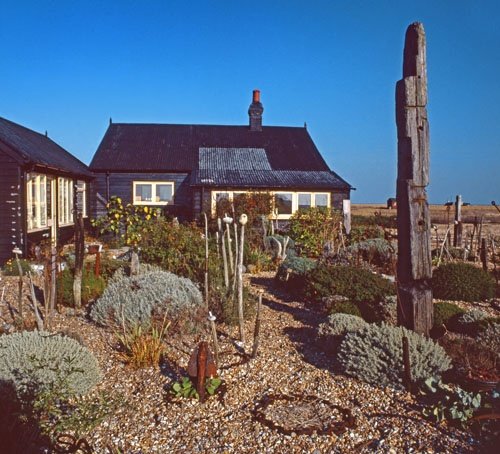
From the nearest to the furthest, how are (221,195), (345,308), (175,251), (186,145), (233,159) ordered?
(345,308) < (175,251) < (221,195) < (233,159) < (186,145)

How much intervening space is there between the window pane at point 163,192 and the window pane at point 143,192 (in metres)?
0.32

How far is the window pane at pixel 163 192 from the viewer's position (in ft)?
75.9

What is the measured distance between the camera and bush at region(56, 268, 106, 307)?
7.76m

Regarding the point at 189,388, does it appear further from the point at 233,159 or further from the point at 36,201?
the point at 233,159

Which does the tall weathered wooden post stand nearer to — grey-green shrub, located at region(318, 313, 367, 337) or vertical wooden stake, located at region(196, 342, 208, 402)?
grey-green shrub, located at region(318, 313, 367, 337)

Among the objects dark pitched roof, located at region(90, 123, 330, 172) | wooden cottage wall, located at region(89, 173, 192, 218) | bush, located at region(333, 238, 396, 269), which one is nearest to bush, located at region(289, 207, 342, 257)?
bush, located at region(333, 238, 396, 269)

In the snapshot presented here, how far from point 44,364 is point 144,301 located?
217 centimetres

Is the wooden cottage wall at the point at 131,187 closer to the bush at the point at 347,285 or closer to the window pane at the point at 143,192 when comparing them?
the window pane at the point at 143,192

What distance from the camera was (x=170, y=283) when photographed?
23.2ft

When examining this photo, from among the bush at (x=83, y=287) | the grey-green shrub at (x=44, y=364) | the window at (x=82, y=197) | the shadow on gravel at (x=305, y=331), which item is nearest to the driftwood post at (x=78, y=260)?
the bush at (x=83, y=287)

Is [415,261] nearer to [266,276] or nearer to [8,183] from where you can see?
[266,276]

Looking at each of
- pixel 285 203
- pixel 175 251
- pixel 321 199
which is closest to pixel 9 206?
pixel 175 251

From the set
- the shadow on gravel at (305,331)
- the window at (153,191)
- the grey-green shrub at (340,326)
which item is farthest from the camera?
the window at (153,191)

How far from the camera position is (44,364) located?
443 centimetres
